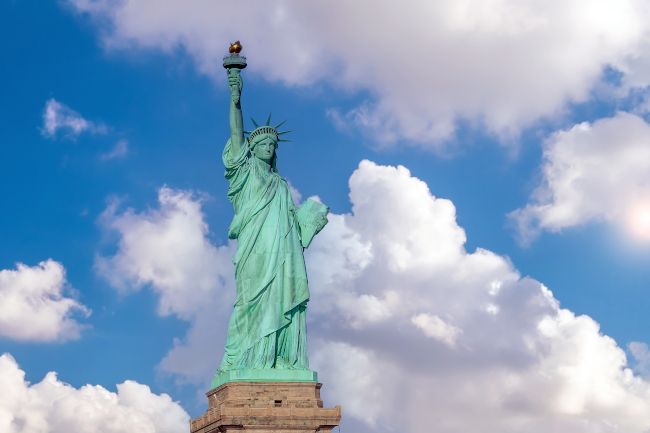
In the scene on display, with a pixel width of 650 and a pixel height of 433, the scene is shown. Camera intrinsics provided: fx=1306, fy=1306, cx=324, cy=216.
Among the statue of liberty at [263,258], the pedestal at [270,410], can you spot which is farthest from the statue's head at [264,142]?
the pedestal at [270,410]

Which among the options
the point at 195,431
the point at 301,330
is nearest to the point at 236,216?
the point at 301,330

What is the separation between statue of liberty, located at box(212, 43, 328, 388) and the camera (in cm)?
4012

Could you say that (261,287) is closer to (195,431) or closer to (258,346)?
(258,346)

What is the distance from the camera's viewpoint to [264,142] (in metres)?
42.2

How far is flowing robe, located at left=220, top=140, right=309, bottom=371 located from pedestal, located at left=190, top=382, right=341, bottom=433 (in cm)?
88

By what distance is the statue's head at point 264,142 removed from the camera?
4222 cm

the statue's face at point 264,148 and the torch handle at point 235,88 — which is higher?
the torch handle at point 235,88

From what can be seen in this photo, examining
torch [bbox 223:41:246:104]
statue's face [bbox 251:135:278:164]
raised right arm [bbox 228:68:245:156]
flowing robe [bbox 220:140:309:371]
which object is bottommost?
flowing robe [bbox 220:140:309:371]

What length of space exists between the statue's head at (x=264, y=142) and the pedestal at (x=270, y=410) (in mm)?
7588

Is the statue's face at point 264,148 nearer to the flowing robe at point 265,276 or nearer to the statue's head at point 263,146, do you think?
the statue's head at point 263,146

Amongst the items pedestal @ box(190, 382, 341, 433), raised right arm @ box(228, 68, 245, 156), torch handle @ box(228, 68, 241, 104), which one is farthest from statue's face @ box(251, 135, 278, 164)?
pedestal @ box(190, 382, 341, 433)

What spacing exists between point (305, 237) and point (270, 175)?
91.0 inches

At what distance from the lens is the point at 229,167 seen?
42.3 metres

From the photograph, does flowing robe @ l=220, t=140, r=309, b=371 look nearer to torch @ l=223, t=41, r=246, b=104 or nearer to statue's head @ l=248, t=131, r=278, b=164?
statue's head @ l=248, t=131, r=278, b=164
